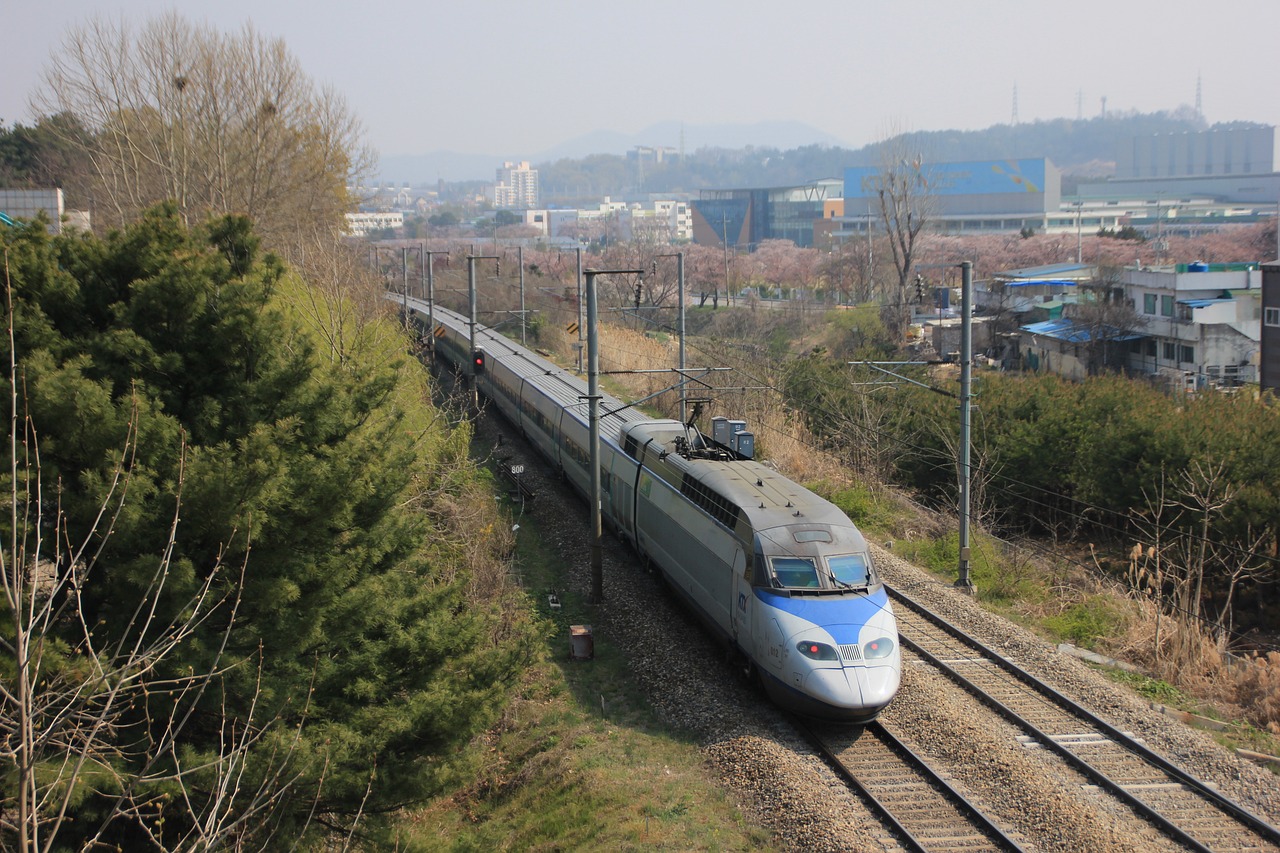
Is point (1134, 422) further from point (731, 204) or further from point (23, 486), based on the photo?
point (731, 204)

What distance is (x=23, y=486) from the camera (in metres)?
8.26

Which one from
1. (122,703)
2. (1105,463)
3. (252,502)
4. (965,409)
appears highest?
(252,502)

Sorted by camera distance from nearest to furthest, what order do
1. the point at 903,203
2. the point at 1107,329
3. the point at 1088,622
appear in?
the point at 1088,622, the point at 1107,329, the point at 903,203

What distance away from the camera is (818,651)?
12.4 m

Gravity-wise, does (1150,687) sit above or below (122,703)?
below

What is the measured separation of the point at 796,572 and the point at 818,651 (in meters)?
1.17

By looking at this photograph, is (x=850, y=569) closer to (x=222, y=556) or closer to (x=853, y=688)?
(x=853, y=688)

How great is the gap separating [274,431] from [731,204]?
437 feet

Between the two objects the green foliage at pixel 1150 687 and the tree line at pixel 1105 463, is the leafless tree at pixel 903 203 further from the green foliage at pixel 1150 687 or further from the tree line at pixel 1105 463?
the green foliage at pixel 1150 687

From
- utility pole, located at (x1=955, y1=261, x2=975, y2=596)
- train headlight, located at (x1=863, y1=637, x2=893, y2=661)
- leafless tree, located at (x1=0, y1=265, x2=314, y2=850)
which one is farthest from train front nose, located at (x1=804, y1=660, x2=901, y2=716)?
utility pole, located at (x1=955, y1=261, x2=975, y2=596)

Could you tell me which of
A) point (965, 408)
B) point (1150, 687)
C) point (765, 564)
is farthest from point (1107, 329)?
point (765, 564)

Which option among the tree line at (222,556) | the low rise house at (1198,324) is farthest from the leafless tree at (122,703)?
the low rise house at (1198,324)

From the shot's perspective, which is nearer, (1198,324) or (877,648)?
(877,648)

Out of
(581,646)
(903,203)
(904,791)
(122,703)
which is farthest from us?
(903,203)
